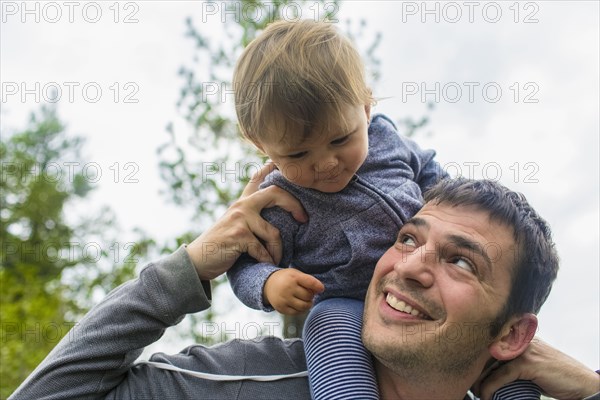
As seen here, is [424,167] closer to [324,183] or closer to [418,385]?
[324,183]

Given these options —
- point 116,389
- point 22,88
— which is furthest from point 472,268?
point 22,88

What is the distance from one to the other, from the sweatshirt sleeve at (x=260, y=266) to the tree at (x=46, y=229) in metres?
4.70

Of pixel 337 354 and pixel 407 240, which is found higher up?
pixel 407 240

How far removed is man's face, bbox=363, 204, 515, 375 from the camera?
6.13 feet

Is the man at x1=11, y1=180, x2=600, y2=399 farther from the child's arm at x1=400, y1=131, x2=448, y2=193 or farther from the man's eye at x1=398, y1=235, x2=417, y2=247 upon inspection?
the child's arm at x1=400, y1=131, x2=448, y2=193

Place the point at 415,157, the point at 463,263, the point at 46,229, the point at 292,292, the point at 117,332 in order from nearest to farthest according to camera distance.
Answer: the point at 292,292 < the point at 117,332 < the point at 463,263 < the point at 415,157 < the point at 46,229

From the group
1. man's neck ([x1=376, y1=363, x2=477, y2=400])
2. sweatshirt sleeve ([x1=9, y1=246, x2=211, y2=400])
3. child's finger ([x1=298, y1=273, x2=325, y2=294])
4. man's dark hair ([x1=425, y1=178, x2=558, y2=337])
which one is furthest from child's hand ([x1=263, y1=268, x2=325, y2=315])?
man's dark hair ([x1=425, y1=178, x2=558, y2=337])

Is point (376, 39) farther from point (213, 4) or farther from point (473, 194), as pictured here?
point (473, 194)

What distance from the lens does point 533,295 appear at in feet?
6.67

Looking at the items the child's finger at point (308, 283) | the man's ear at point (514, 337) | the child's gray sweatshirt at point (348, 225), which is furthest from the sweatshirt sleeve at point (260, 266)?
the man's ear at point (514, 337)

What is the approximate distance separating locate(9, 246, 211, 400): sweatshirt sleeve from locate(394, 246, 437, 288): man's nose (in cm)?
55

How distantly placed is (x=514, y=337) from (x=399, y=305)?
390mm

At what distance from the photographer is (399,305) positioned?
1.88 metres

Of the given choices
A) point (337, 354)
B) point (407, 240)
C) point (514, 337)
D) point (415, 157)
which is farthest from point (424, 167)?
point (337, 354)
